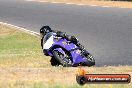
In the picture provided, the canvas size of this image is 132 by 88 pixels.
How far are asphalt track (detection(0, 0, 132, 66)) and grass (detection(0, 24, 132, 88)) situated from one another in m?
1.68

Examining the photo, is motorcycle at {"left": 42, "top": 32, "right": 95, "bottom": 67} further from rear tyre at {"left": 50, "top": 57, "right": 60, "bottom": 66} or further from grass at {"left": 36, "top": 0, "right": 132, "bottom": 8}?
grass at {"left": 36, "top": 0, "right": 132, "bottom": 8}

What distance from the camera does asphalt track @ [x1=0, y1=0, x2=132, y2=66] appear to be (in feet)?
52.3

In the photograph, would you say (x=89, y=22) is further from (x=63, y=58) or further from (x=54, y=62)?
(x=63, y=58)

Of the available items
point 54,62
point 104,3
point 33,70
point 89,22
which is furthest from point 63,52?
point 104,3

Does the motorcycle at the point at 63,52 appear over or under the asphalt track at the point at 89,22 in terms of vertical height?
over

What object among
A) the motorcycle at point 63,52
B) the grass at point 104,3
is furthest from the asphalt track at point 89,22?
the grass at point 104,3

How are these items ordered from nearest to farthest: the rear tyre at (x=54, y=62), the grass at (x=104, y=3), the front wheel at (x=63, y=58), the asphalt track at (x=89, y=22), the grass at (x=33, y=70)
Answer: the grass at (x=33, y=70), the front wheel at (x=63, y=58), the rear tyre at (x=54, y=62), the asphalt track at (x=89, y=22), the grass at (x=104, y=3)

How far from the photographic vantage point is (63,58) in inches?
517

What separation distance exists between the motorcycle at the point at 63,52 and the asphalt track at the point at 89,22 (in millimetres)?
892

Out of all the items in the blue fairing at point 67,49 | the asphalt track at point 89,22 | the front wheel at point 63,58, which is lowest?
the asphalt track at point 89,22

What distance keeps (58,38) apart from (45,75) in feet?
8.81

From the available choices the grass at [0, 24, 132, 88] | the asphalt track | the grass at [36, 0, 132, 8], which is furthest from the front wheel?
the grass at [36, 0, 132, 8]

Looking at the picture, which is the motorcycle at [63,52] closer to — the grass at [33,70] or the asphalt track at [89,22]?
the grass at [33,70]

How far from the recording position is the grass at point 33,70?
9.54 meters
